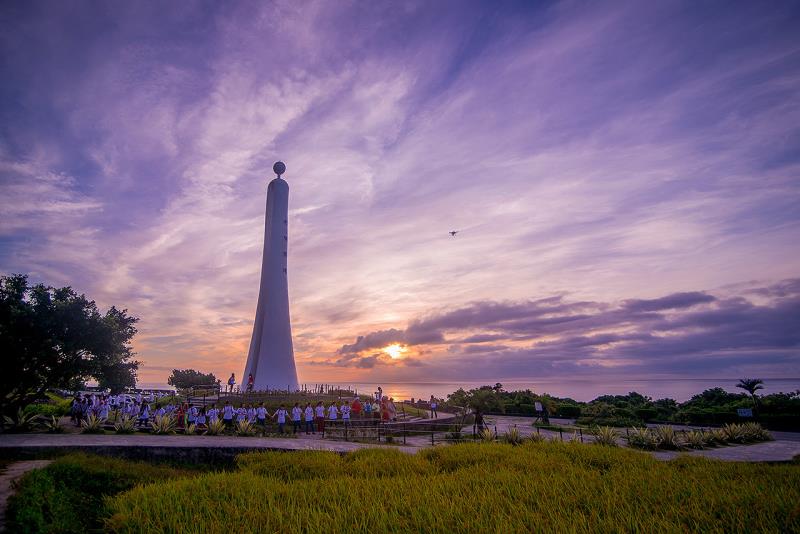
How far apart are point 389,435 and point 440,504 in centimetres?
1222

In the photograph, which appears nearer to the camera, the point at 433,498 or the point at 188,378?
the point at 433,498

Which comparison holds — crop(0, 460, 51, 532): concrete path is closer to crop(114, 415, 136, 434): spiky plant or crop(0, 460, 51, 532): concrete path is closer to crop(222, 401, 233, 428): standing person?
crop(114, 415, 136, 434): spiky plant

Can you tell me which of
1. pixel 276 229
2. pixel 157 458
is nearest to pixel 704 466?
pixel 157 458

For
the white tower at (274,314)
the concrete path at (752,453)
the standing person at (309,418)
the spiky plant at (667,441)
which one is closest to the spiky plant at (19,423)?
the standing person at (309,418)

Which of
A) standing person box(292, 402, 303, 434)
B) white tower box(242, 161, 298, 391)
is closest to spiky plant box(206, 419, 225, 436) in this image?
standing person box(292, 402, 303, 434)

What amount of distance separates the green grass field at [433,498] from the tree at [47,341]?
10551 millimetres

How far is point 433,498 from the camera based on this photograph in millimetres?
6195

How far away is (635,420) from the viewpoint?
979 inches

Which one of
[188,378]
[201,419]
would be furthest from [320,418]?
[188,378]

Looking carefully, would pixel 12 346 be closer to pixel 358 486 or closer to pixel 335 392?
pixel 358 486

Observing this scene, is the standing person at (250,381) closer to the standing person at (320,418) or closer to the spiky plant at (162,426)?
the standing person at (320,418)

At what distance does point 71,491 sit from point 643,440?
16444 millimetres

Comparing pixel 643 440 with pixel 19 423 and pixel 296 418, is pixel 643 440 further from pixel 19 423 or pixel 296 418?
pixel 19 423

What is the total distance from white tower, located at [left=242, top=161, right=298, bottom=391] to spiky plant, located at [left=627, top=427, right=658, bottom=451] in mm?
27869
